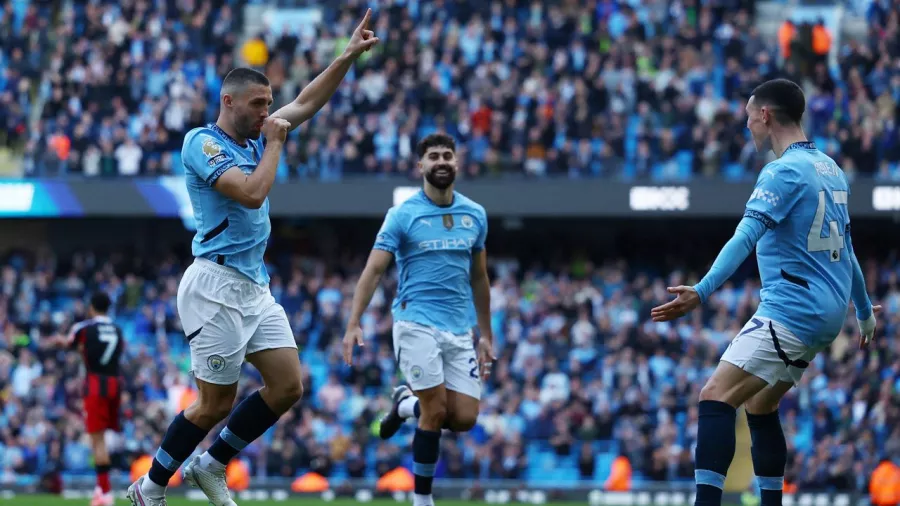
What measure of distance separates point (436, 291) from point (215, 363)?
2.64 metres

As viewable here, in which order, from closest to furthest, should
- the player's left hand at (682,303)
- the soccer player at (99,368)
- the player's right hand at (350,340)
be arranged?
the player's left hand at (682,303)
the player's right hand at (350,340)
the soccer player at (99,368)

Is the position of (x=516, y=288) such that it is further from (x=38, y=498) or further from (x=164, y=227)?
(x=38, y=498)

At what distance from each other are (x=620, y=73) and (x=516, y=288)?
4.20 m

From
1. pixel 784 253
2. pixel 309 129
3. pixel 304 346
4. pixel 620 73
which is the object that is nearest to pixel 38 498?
pixel 304 346

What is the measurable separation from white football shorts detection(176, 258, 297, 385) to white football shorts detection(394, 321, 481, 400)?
2111 mm

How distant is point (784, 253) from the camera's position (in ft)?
24.3

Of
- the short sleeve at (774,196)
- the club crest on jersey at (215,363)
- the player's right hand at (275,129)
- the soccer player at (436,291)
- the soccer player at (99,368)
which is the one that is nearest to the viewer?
the short sleeve at (774,196)

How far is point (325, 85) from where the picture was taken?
8352mm

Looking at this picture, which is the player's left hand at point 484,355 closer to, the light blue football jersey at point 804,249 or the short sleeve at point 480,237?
the short sleeve at point 480,237

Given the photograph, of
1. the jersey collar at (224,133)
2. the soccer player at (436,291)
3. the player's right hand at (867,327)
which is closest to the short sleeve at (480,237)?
the soccer player at (436,291)

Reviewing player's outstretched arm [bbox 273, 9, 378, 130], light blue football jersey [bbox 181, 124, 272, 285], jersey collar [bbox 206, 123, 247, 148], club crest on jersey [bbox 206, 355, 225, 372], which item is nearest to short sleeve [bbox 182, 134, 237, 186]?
light blue football jersey [bbox 181, 124, 272, 285]

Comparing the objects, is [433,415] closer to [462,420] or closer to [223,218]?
[462,420]

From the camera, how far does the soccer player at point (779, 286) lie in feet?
23.5

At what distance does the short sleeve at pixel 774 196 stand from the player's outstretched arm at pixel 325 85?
2.58m
